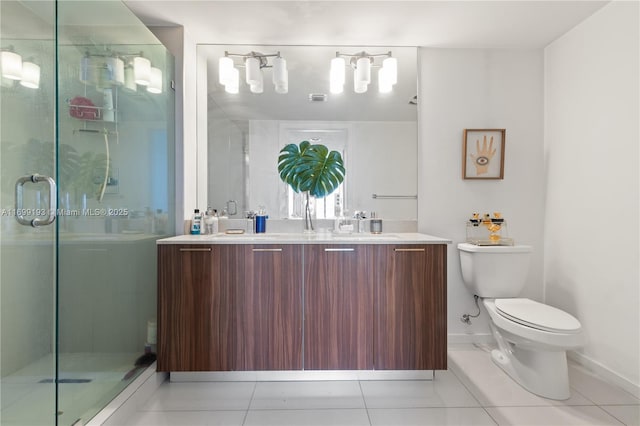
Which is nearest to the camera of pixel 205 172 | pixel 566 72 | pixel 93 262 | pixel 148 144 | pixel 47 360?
pixel 47 360

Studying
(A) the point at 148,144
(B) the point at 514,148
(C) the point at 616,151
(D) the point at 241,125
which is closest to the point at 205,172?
(D) the point at 241,125

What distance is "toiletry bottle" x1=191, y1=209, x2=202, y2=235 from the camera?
2.15 metres

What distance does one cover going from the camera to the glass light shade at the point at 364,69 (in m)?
2.32

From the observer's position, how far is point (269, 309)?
1845 millimetres

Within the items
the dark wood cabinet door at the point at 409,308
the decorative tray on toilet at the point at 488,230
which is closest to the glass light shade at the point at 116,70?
the dark wood cabinet door at the point at 409,308

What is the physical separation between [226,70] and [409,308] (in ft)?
6.58

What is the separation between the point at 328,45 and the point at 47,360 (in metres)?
2.35

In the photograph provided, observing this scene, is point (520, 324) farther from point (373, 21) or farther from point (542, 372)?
point (373, 21)

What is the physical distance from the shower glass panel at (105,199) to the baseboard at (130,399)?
3cm

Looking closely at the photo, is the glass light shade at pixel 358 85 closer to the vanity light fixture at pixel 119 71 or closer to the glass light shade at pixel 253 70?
the glass light shade at pixel 253 70

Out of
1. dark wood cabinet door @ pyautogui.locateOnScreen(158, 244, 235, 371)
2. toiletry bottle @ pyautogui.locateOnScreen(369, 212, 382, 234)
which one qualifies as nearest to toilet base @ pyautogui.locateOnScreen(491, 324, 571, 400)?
toiletry bottle @ pyautogui.locateOnScreen(369, 212, 382, 234)

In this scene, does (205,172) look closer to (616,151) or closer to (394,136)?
(394,136)

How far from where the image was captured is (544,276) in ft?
8.02

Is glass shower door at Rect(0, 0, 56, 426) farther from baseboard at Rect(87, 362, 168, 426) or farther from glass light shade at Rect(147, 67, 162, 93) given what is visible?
glass light shade at Rect(147, 67, 162, 93)
